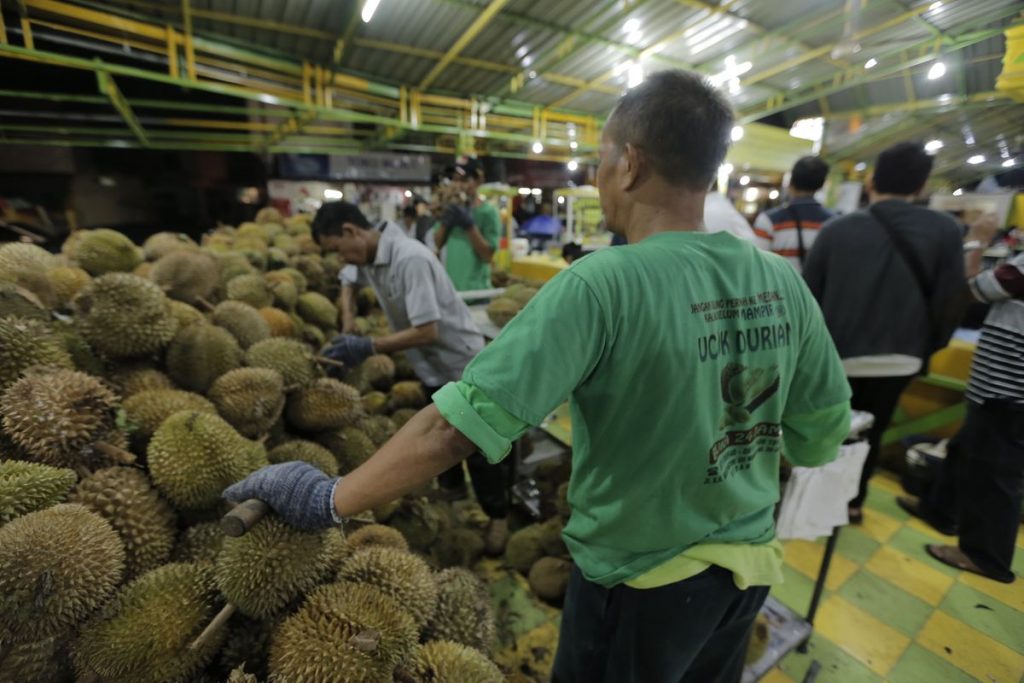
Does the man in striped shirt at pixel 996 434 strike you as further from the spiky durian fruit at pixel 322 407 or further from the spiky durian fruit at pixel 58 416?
the spiky durian fruit at pixel 58 416

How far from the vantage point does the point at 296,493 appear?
100 cm

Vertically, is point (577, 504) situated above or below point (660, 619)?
above

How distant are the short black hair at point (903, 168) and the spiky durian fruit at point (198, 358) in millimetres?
3296

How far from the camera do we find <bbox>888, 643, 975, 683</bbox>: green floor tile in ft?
5.90

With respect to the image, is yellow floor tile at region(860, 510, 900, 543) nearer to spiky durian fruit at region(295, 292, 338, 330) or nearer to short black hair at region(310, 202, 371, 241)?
short black hair at region(310, 202, 371, 241)

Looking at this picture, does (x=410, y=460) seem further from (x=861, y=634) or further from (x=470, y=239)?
(x=470, y=239)

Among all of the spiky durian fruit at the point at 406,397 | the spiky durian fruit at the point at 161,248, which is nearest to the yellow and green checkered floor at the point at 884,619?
the spiky durian fruit at the point at 406,397

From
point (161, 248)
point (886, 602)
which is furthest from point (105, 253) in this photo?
point (886, 602)

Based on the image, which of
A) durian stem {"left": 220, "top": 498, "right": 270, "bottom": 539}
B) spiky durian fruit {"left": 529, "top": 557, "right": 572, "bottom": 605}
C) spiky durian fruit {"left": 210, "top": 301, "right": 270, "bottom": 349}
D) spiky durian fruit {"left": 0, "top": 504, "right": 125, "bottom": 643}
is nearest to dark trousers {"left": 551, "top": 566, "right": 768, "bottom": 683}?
durian stem {"left": 220, "top": 498, "right": 270, "bottom": 539}

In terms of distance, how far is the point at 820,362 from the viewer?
115cm

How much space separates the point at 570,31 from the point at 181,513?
14.6ft

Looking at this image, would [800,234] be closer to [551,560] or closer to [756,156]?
[551,560]

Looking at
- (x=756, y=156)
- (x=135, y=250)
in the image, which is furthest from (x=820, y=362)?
(x=756, y=156)

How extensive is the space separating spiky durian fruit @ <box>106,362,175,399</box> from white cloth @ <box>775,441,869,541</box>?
2288 mm
